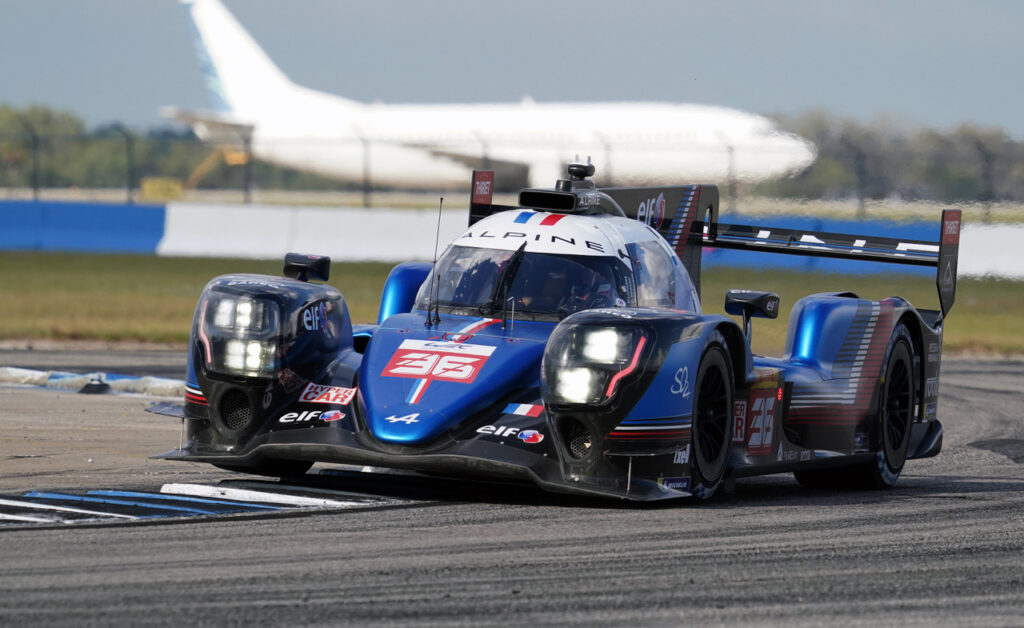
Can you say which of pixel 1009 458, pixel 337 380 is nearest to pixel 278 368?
pixel 337 380

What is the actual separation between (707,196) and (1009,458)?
9.22ft

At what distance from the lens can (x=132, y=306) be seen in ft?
77.9

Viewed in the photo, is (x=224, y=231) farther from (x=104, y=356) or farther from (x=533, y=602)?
(x=533, y=602)

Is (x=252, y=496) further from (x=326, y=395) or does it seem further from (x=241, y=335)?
(x=241, y=335)

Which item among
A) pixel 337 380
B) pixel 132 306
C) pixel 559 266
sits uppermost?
pixel 559 266

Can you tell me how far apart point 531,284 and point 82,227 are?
25.4 m

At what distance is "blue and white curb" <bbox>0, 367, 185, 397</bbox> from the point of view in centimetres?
1379

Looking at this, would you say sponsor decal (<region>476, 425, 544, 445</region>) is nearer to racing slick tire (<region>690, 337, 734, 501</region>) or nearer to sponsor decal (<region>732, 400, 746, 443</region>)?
racing slick tire (<region>690, 337, 734, 501</region>)

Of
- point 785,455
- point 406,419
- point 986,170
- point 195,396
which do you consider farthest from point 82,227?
point 406,419

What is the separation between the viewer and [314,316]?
8180 mm

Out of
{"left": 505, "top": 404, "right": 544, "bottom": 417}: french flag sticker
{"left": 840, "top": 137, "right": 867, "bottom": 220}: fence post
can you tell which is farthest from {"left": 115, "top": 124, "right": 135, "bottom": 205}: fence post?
{"left": 505, "top": 404, "right": 544, "bottom": 417}: french flag sticker

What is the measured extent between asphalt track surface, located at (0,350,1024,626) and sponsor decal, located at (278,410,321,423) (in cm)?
48

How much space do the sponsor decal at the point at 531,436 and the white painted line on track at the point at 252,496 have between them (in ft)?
2.64

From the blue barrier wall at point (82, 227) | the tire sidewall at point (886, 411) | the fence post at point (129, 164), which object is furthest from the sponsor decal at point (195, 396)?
the fence post at point (129, 164)
